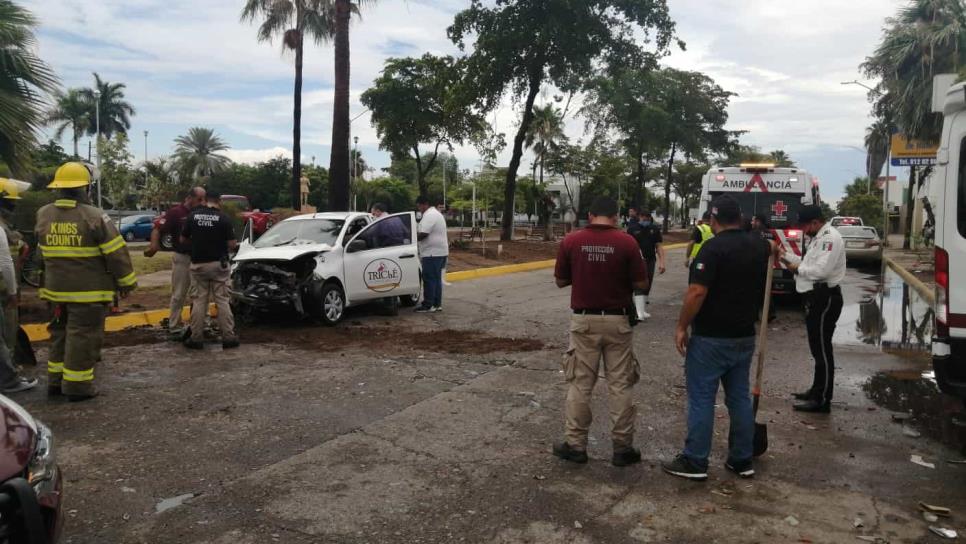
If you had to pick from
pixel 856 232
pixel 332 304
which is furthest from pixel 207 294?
pixel 856 232

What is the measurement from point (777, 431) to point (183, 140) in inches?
3192

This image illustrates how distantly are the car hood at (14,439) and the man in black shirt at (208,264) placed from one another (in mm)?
5380

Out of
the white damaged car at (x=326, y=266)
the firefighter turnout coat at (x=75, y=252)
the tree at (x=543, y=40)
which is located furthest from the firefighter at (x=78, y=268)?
the tree at (x=543, y=40)

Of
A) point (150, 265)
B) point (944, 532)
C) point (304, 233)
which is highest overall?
point (304, 233)

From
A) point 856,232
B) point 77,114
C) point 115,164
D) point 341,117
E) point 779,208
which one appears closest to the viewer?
point 779,208

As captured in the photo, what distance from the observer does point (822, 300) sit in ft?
20.9

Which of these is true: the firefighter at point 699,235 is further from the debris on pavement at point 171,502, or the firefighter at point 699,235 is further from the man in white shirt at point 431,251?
the debris on pavement at point 171,502

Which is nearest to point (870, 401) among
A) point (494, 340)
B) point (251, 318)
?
point (494, 340)

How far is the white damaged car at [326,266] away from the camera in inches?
387

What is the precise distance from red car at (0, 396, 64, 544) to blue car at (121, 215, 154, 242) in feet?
103

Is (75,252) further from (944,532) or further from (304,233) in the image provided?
(944,532)

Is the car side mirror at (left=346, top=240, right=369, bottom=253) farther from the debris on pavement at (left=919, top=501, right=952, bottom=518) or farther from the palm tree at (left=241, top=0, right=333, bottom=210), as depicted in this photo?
the palm tree at (left=241, top=0, right=333, bottom=210)

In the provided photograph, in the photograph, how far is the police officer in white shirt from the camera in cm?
627

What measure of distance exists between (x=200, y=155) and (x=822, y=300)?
255 ft
